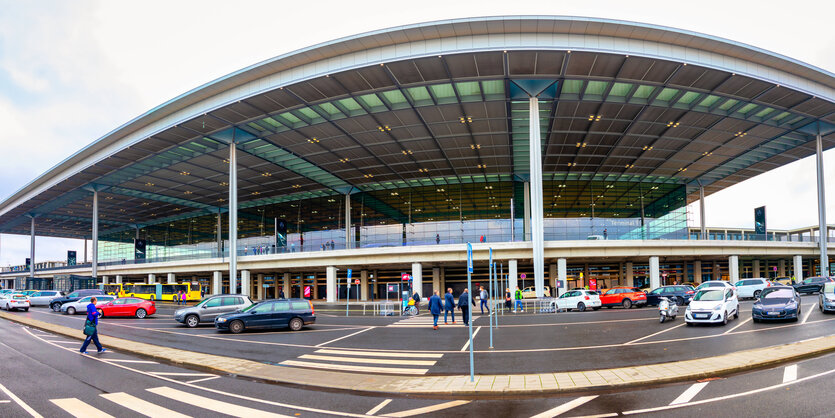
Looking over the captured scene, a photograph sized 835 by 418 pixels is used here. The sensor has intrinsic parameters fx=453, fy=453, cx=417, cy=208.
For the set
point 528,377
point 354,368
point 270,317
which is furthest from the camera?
point 270,317

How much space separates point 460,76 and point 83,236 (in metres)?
105

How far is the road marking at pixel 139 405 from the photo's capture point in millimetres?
7956

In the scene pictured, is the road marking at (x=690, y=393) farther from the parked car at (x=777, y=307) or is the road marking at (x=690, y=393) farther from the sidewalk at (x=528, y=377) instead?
the parked car at (x=777, y=307)

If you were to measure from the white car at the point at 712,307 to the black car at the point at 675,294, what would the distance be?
30.3 ft

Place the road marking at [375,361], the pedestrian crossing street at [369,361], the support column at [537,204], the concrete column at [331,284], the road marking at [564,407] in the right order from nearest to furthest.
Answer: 1. the road marking at [564,407]
2. the pedestrian crossing street at [369,361]
3. the road marking at [375,361]
4. the support column at [537,204]
5. the concrete column at [331,284]

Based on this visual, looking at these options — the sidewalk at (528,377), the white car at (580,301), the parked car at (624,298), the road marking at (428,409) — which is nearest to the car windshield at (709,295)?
the sidewalk at (528,377)

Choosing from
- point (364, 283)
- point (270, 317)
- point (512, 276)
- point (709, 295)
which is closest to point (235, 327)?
point (270, 317)

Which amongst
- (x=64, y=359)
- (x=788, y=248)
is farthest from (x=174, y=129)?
(x=788, y=248)

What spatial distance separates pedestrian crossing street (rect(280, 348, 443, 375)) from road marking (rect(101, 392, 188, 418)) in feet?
14.2

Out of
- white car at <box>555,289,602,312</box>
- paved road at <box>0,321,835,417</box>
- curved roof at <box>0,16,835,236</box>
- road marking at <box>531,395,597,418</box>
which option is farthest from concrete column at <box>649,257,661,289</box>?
road marking at <box>531,395,597,418</box>

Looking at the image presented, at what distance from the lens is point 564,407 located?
8133mm

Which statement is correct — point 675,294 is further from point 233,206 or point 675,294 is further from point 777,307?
point 233,206

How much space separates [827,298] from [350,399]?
22.4 metres

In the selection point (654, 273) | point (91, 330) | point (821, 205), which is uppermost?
point (821, 205)
